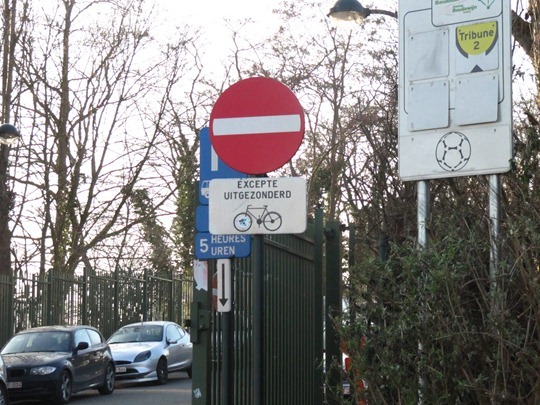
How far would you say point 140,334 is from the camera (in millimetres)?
27719

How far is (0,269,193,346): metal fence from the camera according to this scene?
28.4 metres

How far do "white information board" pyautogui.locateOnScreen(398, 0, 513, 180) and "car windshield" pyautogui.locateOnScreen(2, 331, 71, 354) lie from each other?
15516 millimetres

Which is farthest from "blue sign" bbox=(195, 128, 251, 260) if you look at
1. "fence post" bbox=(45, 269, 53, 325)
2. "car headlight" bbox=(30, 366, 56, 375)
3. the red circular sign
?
"fence post" bbox=(45, 269, 53, 325)

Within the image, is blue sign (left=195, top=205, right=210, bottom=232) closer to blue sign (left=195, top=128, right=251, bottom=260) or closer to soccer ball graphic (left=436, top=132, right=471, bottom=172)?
blue sign (left=195, top=128, right=251, bottom=260)

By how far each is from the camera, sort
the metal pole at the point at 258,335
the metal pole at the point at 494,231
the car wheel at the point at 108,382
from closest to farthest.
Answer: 1. the metal pole at the point at 494,231
2. the metal pole at the point at 258,335
3. the car wheel at the point at 108,382

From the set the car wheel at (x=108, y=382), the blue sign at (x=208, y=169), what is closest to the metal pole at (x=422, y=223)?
the blue sign at (x=208, y=169)

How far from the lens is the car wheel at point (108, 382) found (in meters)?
23.1

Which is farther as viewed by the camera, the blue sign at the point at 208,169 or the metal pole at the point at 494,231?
the blue sign at the point at 208,169

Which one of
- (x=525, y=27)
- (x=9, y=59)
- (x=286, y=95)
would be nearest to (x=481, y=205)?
(x=286, y=95)

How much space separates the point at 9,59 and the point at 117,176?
18.9 ft

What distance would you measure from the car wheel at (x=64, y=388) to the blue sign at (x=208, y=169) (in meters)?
12.6

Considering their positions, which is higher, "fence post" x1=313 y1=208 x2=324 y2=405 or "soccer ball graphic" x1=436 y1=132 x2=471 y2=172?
"soccer ball graphic" x1=436 y1=132 x2=471 y2=172

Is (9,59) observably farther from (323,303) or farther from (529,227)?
(529,227)

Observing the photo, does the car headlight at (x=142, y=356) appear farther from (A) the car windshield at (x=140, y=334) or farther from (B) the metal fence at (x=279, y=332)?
(B) the metal fence at (x=279, y=332)
